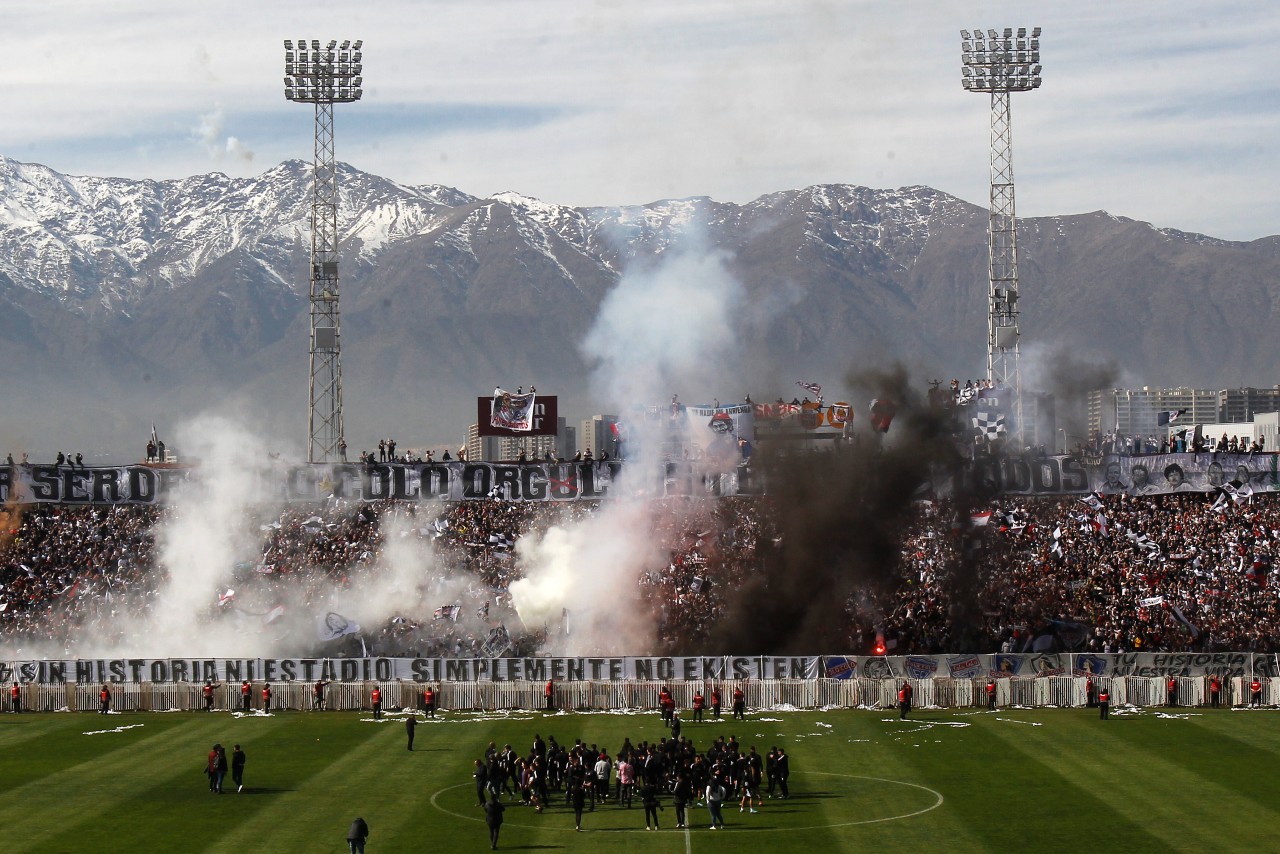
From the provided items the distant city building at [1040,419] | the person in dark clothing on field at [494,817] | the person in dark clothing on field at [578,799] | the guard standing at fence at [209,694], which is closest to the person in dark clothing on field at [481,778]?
the person in dark clothing on field at [578,799]

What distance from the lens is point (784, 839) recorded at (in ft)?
126

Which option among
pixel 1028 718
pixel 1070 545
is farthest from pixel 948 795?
pixel 1070 545

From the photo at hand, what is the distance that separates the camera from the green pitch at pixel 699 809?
3838 cm

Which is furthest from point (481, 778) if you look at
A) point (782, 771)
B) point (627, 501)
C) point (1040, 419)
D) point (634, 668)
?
point (1040, 419)

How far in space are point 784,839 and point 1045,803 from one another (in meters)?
8.08

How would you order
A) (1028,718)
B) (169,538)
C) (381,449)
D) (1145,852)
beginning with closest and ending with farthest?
(1145,852), (1028,718), (169,538), (381,449)

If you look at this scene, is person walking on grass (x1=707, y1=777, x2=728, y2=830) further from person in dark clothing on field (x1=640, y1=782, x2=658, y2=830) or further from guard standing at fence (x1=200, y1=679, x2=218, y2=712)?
guard standing at fence (x1=200, y1=679, x2=218, y2=712)

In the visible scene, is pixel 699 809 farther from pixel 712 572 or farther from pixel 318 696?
pixel 712 572

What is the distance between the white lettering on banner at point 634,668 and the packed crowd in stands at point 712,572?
409cm

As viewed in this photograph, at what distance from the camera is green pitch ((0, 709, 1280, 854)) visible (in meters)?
38.4

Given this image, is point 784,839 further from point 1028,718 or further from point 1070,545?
point 1070,545

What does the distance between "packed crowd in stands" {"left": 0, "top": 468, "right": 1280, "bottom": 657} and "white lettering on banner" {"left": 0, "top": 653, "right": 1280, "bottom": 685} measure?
4087 millimetres

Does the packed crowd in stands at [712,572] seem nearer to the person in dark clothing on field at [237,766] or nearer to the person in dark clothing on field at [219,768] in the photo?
the person in dark clothing on field at [237,766]

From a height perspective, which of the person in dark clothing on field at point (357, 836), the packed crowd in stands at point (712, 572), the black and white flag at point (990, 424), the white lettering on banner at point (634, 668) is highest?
the black and white flag at point (990, 424)
